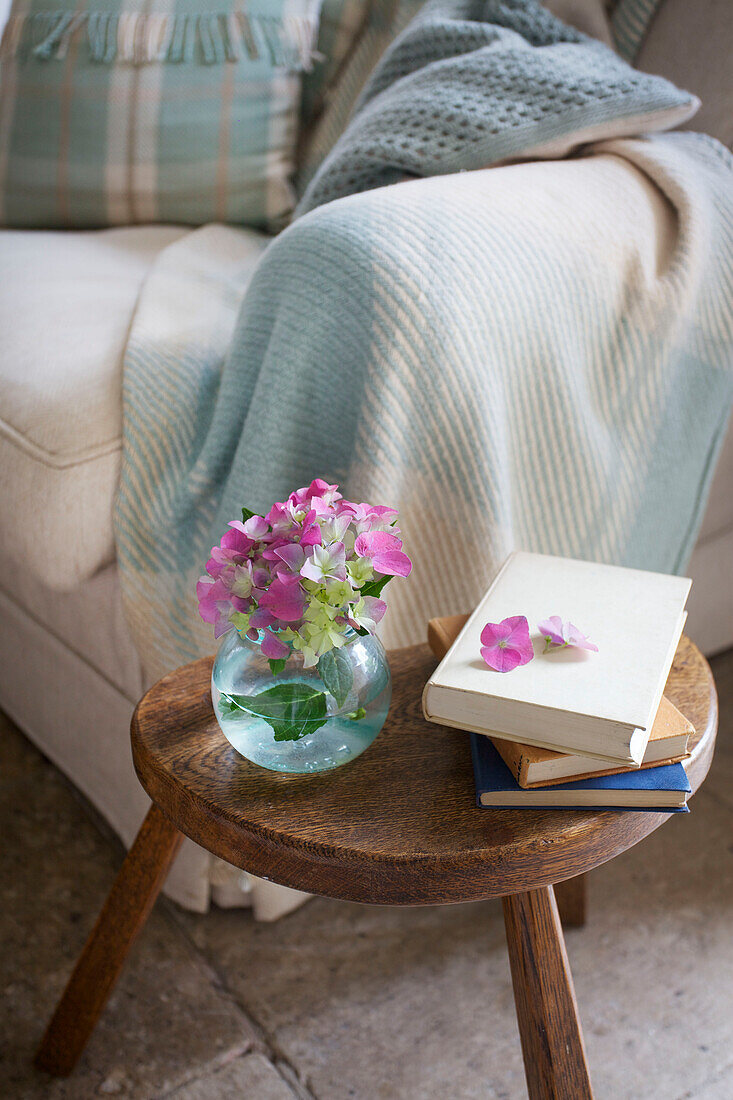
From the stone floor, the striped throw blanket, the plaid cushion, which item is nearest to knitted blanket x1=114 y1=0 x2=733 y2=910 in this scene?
the striped throw blanket

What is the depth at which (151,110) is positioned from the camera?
4.37 ft

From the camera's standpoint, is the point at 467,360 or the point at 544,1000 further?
the point at 467,360

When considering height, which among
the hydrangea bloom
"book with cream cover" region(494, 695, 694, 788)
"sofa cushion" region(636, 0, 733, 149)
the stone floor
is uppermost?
"sofa cushion" region(636, 0, 733, 149)

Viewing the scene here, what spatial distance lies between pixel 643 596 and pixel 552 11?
33.8 inches

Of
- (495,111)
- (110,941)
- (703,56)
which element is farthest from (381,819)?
(703,56)

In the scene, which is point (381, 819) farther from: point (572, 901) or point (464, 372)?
point (572, 901)

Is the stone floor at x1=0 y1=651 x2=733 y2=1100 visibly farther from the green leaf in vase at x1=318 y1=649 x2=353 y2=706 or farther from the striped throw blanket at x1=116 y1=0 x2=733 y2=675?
the green leaf in vase at x1=318 y1=649 x2=353 y2=706

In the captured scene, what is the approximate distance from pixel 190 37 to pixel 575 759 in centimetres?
124

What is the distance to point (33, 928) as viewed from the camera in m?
0.95

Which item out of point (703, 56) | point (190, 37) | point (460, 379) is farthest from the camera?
point (190, 37)

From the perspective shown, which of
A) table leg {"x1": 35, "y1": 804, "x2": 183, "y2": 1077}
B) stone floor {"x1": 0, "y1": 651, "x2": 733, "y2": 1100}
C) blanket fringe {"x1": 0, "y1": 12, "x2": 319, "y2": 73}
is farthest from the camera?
blanket fringe {"x1": 0, "y1": 12, "x2": 319, "y2": 73}

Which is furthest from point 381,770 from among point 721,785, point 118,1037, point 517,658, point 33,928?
point 721,785

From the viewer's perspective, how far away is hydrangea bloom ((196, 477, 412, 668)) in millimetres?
467

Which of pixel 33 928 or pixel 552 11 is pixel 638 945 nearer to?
pixel 33 928
